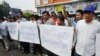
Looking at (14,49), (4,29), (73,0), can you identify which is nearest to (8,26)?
(4,29)

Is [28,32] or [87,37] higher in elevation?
[87,37]

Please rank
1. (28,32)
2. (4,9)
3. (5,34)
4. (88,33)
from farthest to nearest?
(4,9) < (5,34) < (28,32) < (88,33)

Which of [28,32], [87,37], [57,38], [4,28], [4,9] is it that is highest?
[87,37]

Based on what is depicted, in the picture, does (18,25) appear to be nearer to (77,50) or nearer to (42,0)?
(77,50)

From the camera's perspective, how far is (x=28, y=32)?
36.4 feet

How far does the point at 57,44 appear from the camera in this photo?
792 cm

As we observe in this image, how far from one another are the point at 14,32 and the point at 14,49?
1079 mm

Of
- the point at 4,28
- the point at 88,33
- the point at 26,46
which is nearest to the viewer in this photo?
the point at 88,33

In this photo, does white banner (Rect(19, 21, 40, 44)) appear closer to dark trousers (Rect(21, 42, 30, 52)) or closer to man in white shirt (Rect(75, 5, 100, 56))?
Result: dark trousers (Rect(21, 42, 30, 52))

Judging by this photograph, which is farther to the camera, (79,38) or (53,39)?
(53,39)

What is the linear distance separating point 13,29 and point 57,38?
214 inches

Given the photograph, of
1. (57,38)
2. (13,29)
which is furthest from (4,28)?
(57,38)

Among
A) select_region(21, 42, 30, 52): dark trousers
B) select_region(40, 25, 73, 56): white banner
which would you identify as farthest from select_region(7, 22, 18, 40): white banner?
select_region(40, 25, 73, 56): white banner

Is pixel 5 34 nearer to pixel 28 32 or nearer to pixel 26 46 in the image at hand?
pixel 26 46
